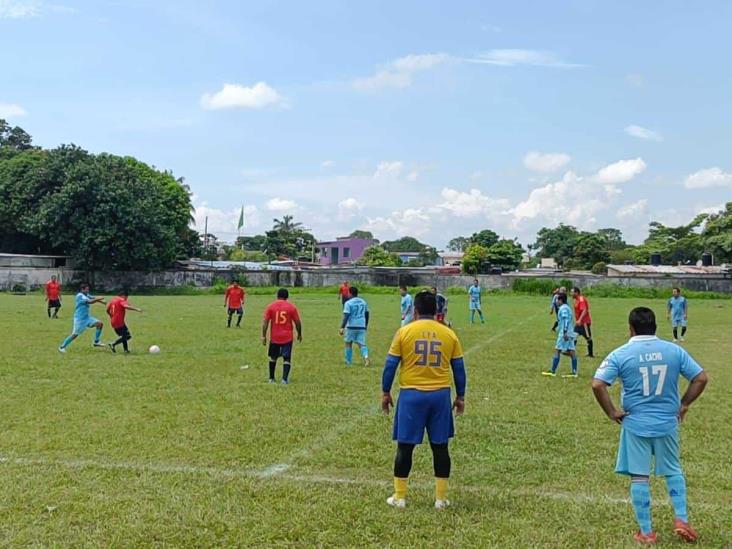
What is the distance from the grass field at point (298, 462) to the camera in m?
5.51

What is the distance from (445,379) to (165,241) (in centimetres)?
5164

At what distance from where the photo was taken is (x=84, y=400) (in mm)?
10641

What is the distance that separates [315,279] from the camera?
59.8 metres

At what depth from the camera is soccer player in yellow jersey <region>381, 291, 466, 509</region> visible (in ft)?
20.0

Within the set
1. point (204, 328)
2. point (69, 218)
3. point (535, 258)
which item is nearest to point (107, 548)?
point (204, 328)

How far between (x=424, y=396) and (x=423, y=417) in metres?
0.18

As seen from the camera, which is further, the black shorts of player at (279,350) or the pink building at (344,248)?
the pink building at (344,248)

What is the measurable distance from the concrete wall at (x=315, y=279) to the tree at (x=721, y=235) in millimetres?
4334

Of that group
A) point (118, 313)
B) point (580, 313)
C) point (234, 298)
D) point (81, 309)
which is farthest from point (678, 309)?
point (81, 309)

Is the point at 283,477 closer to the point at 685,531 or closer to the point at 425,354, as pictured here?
the point at 425,354

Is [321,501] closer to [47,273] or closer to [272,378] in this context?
[272,378]

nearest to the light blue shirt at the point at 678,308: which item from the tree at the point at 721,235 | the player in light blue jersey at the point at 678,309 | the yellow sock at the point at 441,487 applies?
the player in light blue jersey at the point at 678,309

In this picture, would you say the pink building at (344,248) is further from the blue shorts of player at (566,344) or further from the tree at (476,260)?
the blue shorts of player at (566,344)

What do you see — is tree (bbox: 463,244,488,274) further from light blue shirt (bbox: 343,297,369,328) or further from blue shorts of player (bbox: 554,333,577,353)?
blue shorts of player (bbox: 554,333,577,353)
